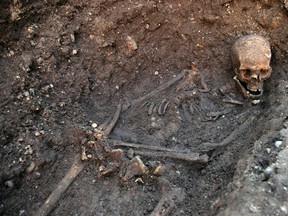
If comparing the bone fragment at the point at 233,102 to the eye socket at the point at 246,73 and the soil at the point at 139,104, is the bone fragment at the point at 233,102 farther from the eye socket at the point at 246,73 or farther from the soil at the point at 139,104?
the eye socket at the point at 246,73

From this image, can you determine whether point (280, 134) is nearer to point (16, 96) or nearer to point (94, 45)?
point (94, 45)

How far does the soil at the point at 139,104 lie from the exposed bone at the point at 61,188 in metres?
0.04

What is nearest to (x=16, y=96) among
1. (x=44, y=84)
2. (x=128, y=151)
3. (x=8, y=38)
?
(x=44, y=84)

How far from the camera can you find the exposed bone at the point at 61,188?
8.77 feet

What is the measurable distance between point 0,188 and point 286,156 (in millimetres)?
2072

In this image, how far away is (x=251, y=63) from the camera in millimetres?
3408

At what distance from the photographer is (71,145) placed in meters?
3.04

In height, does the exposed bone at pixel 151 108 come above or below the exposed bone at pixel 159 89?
below

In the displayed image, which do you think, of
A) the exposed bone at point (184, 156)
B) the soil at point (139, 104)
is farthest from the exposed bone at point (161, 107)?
the exposed bone at point (184, 156)

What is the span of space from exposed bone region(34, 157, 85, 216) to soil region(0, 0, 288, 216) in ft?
0.13

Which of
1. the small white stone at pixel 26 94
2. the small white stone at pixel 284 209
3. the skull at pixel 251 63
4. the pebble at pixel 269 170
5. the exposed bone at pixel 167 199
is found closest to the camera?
the small white stone at pixel 284 209

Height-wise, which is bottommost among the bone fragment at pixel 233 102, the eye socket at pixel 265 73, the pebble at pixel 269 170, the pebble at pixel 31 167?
the bone fragment at pixel 233 102

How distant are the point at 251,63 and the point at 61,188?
201cm

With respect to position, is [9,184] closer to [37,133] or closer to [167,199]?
[37,133]
